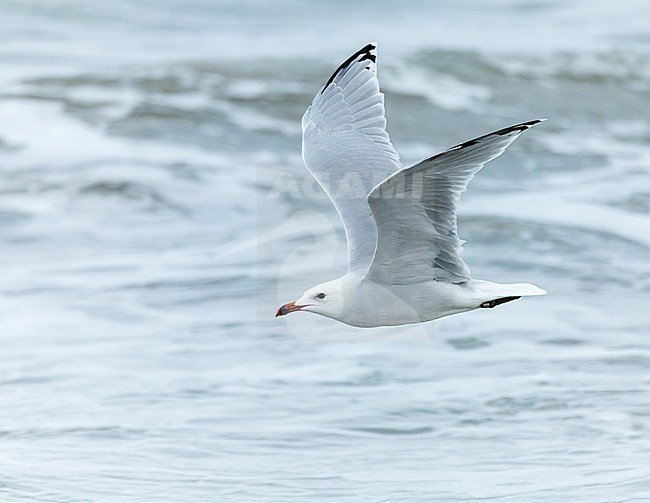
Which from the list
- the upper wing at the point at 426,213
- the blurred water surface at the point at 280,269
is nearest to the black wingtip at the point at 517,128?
the upper wing at the point at 426,213

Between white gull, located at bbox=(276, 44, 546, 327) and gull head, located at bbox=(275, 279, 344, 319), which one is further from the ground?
white gull, located at bbox=(276, 44, 546, 327)

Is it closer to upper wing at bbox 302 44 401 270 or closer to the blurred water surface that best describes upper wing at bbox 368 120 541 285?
upper wing at bbox 302 44 401 270

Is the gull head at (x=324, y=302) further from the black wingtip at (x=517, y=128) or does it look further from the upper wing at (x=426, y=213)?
the black wingtip at (x=517, y=128)

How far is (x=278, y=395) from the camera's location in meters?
7.28

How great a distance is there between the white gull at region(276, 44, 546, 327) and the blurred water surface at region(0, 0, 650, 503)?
1.04 meters

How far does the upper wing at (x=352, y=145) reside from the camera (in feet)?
19.0

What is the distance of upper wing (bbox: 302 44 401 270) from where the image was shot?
19.0 feet

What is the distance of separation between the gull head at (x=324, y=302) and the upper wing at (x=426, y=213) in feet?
0.55

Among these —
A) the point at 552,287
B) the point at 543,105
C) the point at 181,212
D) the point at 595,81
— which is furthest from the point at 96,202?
the point at 595,81

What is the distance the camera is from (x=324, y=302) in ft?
17.5

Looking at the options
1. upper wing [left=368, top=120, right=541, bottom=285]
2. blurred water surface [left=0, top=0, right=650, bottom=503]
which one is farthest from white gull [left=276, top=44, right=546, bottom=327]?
blurred water surface [left=0, top=0, right=650, bottom=503]

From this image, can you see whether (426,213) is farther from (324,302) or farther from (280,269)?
(280,269)

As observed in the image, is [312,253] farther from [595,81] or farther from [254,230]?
[595,81]

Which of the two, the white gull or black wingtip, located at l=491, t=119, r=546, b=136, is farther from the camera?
the white gull
